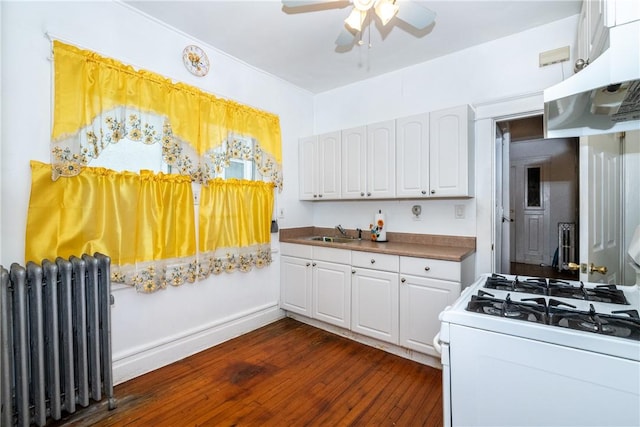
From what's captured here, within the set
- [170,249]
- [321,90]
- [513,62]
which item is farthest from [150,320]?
[513,62]

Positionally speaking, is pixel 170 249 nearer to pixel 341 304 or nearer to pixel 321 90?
pixel 341 304

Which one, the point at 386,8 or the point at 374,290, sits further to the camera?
the point at 374,290

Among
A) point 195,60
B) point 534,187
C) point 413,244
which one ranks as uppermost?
point 195,60

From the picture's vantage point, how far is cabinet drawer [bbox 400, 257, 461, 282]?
85.1 inches

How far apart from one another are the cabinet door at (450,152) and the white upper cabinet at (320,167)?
99 centimetres

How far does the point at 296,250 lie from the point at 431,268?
140cm

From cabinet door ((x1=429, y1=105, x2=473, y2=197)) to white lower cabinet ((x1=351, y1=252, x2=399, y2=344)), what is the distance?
0.74 metres

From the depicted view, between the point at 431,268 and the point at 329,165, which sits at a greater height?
the point at 329,165

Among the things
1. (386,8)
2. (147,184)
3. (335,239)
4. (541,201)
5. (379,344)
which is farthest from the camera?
(541,201)

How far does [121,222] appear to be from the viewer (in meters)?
2.05

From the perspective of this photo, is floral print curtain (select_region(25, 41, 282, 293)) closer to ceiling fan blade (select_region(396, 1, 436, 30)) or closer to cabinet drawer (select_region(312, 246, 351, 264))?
cabinet drawer (select_region(312, 246, 351, 264))

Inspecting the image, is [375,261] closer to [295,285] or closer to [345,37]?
[295,285]

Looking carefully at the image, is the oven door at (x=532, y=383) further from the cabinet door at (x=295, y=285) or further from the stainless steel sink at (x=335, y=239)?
the stainless steel sink at (x=335, y=239)

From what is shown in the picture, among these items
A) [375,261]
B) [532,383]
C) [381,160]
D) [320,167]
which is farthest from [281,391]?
[320,167]
